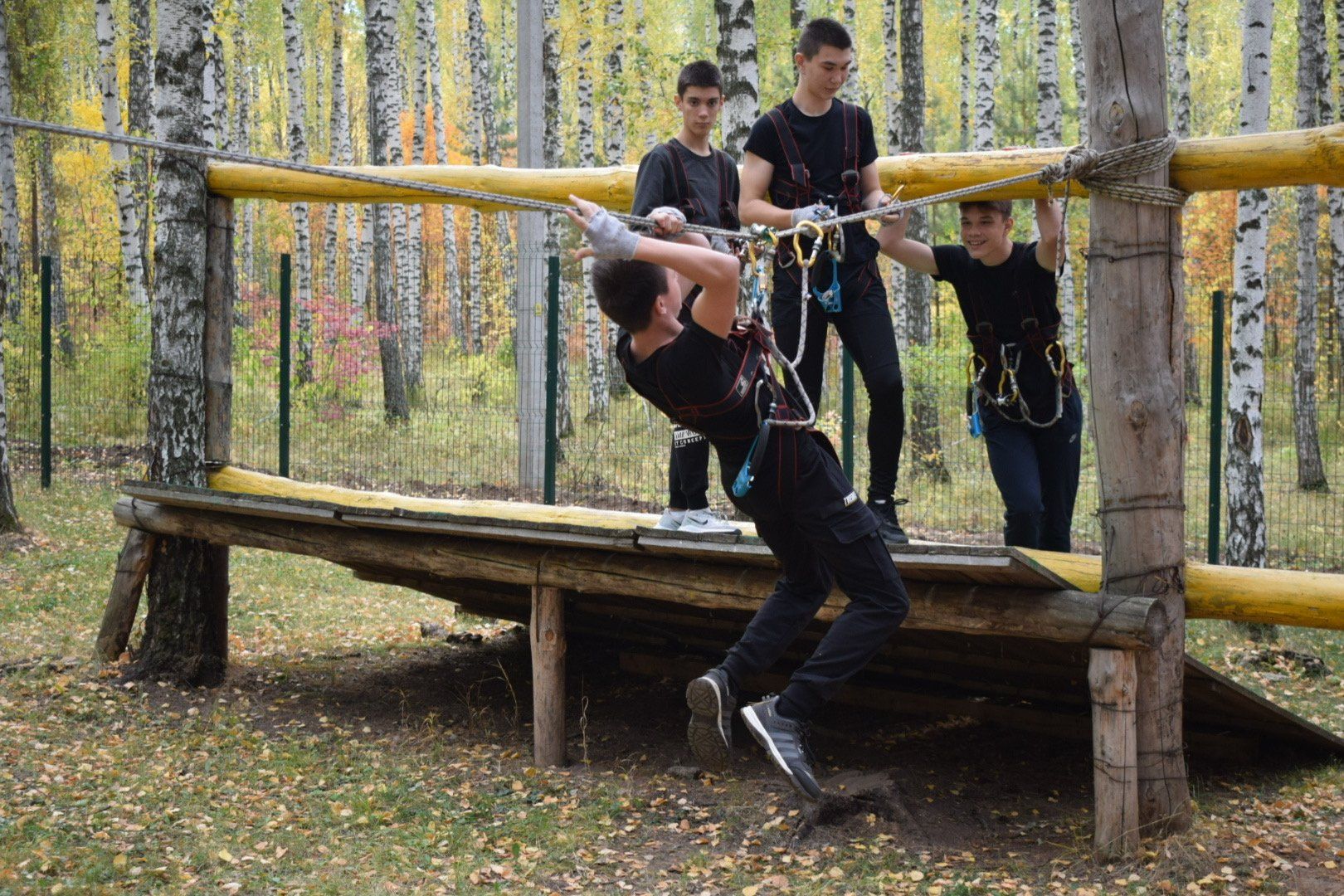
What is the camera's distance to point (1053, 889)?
13.7 feet

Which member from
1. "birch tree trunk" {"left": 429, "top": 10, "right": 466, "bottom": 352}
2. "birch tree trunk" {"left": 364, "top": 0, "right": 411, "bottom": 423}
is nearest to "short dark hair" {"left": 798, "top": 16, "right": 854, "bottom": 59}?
"birch tree trunk" {"left": 364, "top": 0, "right": 411, "bottom": 423}

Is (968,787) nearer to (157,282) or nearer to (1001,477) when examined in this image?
(1001,477)

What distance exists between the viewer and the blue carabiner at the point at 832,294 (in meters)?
4.62

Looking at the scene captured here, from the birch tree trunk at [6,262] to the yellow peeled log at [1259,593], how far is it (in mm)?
7895

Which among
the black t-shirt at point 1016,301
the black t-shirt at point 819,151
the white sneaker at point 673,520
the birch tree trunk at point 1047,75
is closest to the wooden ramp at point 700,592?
the white sneaker at point 673,520

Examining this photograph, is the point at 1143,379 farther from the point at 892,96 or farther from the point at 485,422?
the point at 892,96

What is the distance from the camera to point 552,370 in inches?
336

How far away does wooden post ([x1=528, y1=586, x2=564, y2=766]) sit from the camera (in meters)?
5.62

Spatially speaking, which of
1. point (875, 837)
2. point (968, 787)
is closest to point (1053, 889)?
point (875, 837)

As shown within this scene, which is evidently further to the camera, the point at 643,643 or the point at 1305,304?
the point at 1305,304

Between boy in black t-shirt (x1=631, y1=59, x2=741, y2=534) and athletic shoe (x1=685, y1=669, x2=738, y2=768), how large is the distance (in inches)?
36.6

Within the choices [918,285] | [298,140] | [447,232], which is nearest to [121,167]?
[298,140]

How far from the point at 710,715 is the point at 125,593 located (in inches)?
155

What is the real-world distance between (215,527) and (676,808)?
9.31 ft
